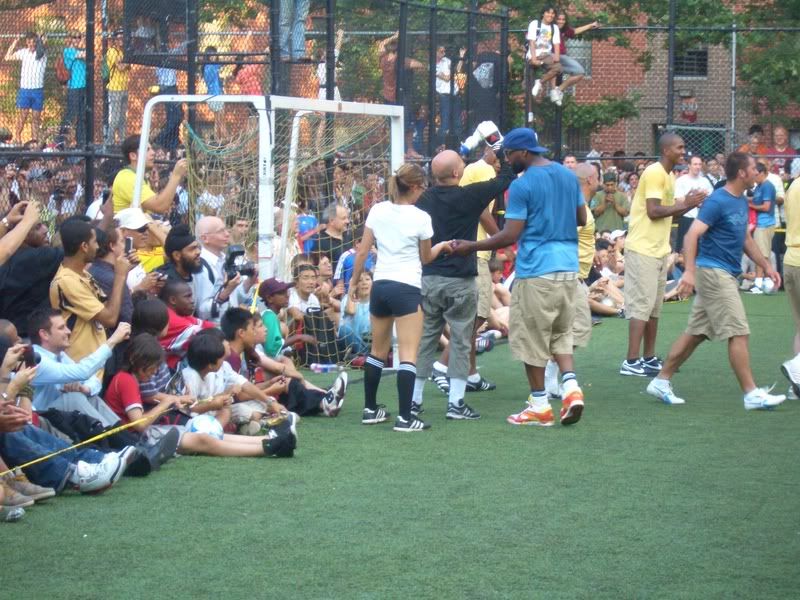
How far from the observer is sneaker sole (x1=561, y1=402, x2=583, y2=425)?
26.9 feet

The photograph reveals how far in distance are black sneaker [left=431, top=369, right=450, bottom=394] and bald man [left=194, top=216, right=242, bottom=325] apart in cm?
193

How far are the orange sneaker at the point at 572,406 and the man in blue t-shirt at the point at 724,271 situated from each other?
127cm

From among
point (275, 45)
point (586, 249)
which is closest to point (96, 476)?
point (586, 249)

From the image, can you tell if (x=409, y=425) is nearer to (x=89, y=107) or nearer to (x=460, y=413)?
(x=460, y=413)

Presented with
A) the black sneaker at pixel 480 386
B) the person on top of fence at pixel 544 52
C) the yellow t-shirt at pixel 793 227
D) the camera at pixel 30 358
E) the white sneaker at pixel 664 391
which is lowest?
the black sneaker at pixel 480 386

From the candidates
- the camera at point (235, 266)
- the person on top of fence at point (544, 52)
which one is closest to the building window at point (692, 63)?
the person on top of fence at point (544, 52)

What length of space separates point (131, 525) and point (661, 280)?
6019mm

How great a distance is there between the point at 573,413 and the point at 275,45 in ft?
18.4

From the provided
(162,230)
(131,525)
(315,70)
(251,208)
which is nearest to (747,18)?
(315,70)

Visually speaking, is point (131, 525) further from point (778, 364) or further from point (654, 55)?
point (654, 55)

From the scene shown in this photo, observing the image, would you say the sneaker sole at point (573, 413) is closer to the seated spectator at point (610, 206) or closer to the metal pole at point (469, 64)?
the metal pole at point (469, 64)

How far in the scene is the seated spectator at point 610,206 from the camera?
61.6ft

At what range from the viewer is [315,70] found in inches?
520

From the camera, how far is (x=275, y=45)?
40.2 feet
